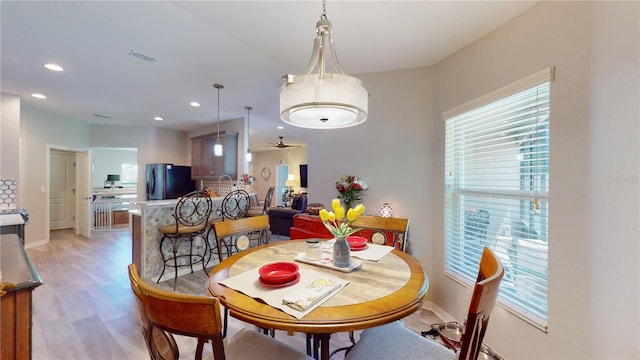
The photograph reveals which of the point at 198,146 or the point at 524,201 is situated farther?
the point at 198,146

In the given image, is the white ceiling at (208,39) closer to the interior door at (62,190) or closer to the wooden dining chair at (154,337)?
the wooden dining chair at (154,337)

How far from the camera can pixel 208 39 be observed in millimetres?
2314

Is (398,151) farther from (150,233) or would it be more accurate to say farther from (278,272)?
(150,233)

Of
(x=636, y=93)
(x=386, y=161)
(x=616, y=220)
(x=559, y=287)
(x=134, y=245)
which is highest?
(x=636, y=93)

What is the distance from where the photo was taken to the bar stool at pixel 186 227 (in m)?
3.03

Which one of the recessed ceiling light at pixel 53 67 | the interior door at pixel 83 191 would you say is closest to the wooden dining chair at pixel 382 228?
the recessed ceiling light at pixel 53 67

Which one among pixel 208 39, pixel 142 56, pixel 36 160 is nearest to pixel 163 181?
pixel 36 160

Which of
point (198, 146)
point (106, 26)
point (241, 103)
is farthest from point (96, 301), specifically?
point (198, 146)

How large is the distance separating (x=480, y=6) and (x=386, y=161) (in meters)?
1.59

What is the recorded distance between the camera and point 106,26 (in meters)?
2.12

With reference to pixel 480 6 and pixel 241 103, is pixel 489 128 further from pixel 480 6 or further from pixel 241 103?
pixel 241 103

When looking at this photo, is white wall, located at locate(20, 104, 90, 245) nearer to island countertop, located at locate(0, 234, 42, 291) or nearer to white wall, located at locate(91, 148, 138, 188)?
white wall, located at locate(91, 148, 138, 188)

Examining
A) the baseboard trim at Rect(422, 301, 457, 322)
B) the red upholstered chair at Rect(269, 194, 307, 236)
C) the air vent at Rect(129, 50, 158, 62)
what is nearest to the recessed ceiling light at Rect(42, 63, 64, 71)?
the air vent at Rect(129, 50, 158, 62)

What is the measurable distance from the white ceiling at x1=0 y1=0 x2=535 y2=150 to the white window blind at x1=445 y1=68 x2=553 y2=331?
2.26ft
